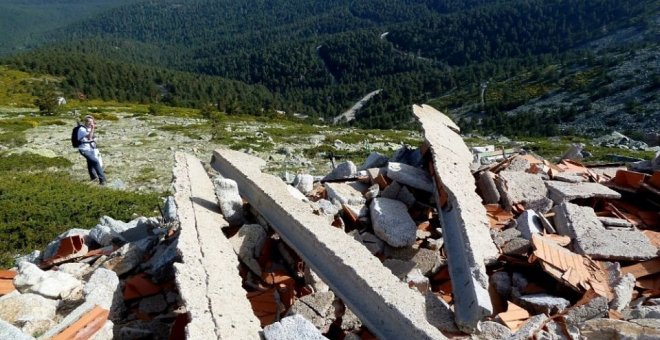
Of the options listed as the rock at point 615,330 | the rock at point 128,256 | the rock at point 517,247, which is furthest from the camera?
the rock at point 128,256

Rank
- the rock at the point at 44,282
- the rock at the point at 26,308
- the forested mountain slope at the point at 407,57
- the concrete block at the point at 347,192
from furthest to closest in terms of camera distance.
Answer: the forested mountain slope at the point at 407,57 → the concrete block at the point at 347,192 → the rock at the point at 44,282 → the rock at the point at 26,308

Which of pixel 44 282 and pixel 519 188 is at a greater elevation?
pixel 519 188

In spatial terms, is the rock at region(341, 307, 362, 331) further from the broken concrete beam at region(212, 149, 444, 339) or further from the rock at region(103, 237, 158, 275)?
the rock at region(103, 237, 158, 275)

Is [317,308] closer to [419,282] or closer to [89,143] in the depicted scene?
[419,282]

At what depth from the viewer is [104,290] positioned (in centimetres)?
540

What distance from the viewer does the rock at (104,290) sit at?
17.2ft

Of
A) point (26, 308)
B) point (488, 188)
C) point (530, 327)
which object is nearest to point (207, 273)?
point (26, 308)

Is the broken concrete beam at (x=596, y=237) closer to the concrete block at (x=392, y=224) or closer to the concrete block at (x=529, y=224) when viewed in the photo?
the concrete block at (x=529, y=224)

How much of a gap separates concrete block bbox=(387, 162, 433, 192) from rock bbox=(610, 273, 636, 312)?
8.99 feet

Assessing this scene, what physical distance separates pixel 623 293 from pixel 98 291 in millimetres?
5889

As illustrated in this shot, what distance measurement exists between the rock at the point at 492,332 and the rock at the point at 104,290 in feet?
12.9

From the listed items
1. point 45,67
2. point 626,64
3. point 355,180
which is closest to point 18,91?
point 45,67

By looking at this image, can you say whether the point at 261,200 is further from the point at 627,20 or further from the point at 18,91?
the point at 627,20

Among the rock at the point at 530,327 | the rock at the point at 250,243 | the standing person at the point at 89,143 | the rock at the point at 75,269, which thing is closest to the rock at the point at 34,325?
the rock at the point at 75,269
